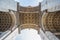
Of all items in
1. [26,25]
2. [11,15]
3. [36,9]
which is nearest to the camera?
[11,15]

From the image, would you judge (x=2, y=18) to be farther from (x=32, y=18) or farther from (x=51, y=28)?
(x=51, y=28)

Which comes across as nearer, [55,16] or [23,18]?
[55,16]

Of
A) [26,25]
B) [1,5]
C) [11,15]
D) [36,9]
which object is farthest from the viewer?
[26,25]

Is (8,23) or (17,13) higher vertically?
(17,13)

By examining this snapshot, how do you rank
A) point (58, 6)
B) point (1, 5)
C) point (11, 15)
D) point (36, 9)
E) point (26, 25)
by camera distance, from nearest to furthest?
point (58, 6)
point (1, 5)
point (11, 15)
point (36, 9)
point (26, 25)


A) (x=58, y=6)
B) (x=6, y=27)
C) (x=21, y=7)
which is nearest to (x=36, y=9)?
(x=21, y=7)

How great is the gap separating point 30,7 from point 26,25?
12.2 ft

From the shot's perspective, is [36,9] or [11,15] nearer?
[11,15]

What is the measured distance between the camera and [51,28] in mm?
22266

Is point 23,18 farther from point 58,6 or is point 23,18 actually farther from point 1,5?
point 58,6

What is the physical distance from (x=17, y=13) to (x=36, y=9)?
131 inches

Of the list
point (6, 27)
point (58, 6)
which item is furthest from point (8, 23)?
point (58, 6)

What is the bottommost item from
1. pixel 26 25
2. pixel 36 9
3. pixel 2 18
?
pixel 26 25

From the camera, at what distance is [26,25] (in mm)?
25422
